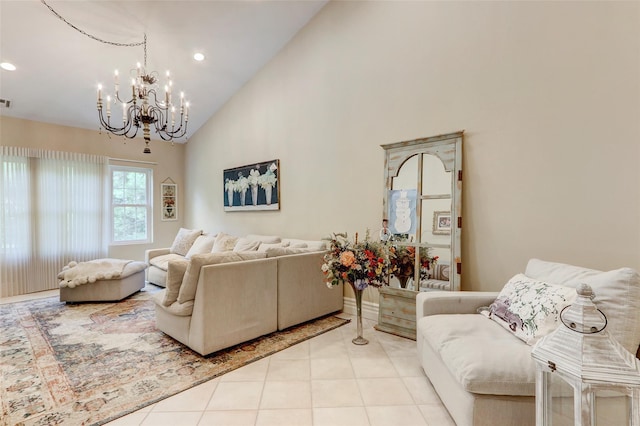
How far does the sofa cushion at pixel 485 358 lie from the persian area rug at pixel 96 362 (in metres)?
1.53

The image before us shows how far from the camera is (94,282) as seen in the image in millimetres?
4059

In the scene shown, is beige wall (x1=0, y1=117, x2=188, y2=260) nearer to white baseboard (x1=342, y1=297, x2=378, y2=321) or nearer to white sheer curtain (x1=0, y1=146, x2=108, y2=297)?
white sheer curtain (x1=0, y1=146, x2=108, y2=297)

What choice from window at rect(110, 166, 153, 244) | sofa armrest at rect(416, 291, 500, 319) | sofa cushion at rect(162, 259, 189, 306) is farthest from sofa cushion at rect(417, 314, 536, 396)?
window at rect(110, 166, 153, 244)

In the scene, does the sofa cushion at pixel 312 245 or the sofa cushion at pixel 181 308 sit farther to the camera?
the sofa cushion at pixel 312 245

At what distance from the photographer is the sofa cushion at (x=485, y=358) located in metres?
1.49

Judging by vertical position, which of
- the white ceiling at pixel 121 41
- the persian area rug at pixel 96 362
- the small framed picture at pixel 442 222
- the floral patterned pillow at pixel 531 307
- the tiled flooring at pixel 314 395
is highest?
the white ceiling at pixel 121 41

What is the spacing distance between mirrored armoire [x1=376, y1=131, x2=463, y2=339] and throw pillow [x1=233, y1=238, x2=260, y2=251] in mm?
1888

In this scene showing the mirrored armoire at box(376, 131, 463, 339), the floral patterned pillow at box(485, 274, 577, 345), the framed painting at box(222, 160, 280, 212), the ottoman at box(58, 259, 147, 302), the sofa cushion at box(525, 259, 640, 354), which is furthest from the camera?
the framed painting at box(222, 160, 280, 212)

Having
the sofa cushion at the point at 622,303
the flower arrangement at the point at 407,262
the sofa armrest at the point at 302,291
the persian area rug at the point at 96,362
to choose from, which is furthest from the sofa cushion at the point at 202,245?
the sofa cushion at the point at 622,303

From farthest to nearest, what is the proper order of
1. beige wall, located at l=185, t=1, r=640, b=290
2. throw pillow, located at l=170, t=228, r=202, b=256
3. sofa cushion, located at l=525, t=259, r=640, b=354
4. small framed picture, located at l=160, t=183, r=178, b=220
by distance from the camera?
small framed picture, located at l=160, t=183, r=178, b=220, throw pillow, located at l=170, t=228, r=202, b=256, beige wall, located at l=185, t=1, r=640, b=290, sofa cushion, located at l=525, t=259, r=640, b=354

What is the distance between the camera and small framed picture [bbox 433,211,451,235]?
290cm

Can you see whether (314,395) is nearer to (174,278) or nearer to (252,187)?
(174,278)

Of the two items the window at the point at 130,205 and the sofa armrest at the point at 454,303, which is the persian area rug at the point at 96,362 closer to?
the sofa armrest at the point at 454,303

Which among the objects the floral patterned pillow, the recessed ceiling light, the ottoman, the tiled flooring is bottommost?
the tiled flooring
